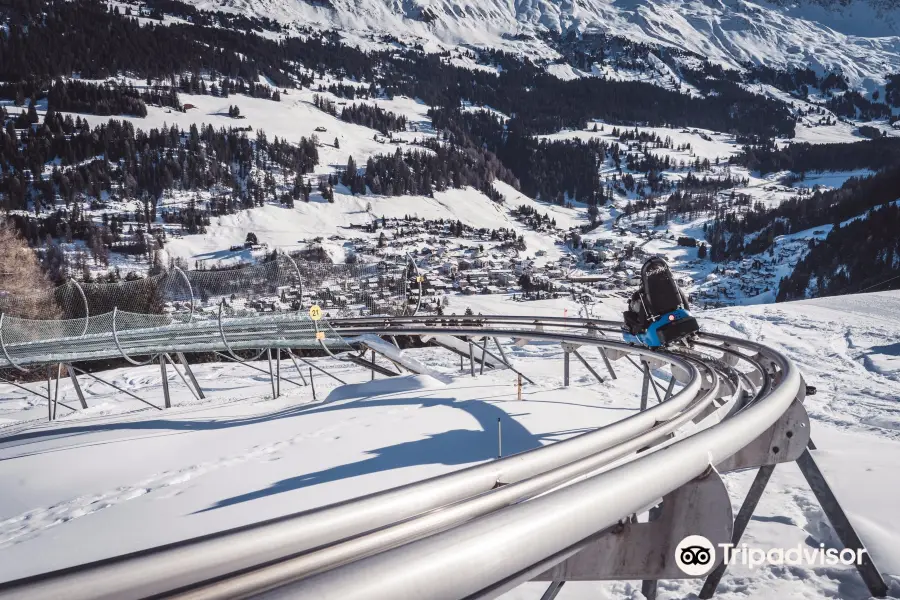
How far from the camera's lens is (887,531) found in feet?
18.8

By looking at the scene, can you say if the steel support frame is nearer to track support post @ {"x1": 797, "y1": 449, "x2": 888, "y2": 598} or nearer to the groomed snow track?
track support post @ {"x1": 797, "y1": 449, "x2": 888, "y2": 598}

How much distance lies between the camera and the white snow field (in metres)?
6.25

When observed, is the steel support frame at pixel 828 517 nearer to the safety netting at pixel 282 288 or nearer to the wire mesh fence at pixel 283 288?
the wire mesh fence at pixel 283 288

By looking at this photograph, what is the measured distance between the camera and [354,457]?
9.40 metres

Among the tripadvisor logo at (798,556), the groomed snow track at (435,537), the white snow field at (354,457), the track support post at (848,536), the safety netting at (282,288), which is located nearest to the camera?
the groomed snow track at (435,537)

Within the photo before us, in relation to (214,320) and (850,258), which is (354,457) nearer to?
(214,320)

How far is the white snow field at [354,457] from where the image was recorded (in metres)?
6.25

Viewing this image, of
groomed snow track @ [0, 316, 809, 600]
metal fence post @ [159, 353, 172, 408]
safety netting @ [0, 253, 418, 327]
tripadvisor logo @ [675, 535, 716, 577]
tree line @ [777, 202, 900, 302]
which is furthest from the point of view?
tree line @ [777, 202, 900, 302]

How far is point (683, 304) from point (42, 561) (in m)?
10.5

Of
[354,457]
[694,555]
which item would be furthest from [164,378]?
[694,555]

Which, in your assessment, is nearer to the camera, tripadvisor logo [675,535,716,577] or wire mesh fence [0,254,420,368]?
tripadvisor logo [675,535,716,577]

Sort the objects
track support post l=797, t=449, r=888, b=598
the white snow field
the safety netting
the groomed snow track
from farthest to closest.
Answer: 1. the safety netting
2. the white snow field
3. track support post l=797, t=449, r=888, b=598
4. the groomed snow track

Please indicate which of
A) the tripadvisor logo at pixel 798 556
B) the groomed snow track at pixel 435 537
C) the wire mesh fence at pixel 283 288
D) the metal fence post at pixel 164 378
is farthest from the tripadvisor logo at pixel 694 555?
the metal fence post at pixel 164 378

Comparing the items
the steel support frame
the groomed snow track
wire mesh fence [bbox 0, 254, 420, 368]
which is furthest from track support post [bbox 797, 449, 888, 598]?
wire mesh fence [bbox 0, 254, 420, 368]
